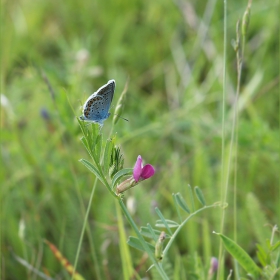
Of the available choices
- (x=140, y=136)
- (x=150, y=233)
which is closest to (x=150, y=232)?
(x=150, y=233)

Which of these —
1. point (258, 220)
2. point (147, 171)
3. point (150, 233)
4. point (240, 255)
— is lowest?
point (258, 220)

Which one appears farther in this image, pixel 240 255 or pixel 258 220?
pixel 258 220

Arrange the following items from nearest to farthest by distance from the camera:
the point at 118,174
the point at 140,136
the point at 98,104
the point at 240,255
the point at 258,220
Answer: the point at 118,174, the point at 98,104, the point at 240,255, the point at 258,220, the point at 140,136

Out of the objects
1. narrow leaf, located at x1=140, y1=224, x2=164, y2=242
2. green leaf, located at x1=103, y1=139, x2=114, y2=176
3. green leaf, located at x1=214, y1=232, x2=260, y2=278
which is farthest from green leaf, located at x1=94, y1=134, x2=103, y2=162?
green leaf, located at x1=214, y1=232, x2=260, y2=278

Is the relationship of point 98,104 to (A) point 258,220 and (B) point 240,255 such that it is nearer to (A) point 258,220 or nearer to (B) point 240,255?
(B) point 240,255

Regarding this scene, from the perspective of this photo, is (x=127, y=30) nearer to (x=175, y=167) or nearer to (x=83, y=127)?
(x=175, y=167)
